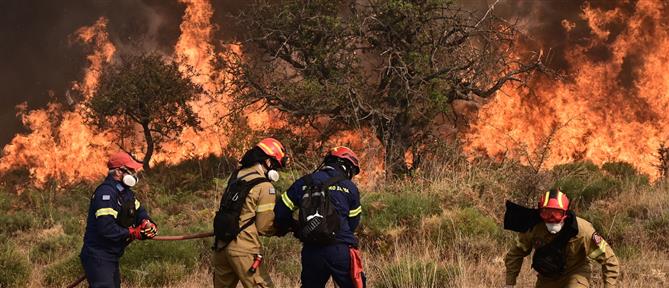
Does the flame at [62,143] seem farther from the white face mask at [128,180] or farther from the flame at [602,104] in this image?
the white face mask at [128,180]

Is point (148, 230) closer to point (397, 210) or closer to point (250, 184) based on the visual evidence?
point (250, 184)

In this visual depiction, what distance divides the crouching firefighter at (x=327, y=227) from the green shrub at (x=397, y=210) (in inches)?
188

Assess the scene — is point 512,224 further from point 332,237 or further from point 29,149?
point 29,149

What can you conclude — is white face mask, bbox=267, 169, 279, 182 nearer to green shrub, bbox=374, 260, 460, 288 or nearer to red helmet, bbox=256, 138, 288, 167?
red helmet, bbox=256, 138, 288, 167

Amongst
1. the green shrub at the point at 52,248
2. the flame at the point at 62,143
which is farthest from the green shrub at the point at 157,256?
the flame at the point at 62,143

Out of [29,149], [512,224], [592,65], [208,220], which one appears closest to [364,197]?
[208,220]

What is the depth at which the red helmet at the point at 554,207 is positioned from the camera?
580 centimetres

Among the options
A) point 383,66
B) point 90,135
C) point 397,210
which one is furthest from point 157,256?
point 90,135

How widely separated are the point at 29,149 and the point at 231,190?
22449 mm

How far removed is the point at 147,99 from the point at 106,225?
16.8 m

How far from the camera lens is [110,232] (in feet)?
20.5

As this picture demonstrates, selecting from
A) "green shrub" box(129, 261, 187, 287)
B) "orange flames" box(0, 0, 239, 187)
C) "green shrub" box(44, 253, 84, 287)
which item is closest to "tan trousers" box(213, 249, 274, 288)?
"green shrub" box(129, 261, 187, 287)

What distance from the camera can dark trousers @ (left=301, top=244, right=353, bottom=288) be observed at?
5.99 m

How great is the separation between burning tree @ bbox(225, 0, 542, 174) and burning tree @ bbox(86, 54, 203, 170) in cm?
439
